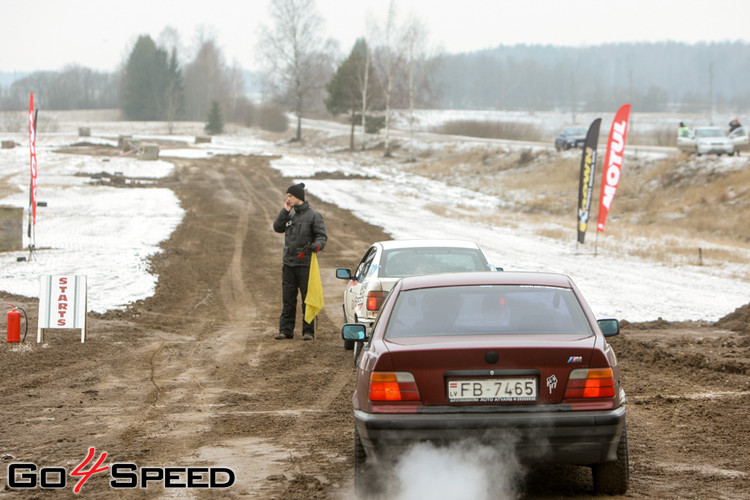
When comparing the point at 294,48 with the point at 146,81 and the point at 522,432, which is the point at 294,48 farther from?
the point at 522,432

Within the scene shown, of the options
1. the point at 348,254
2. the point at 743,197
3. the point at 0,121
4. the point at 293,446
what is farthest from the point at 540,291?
the point at 0,121

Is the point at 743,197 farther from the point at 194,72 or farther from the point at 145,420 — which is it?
the point at 194,72

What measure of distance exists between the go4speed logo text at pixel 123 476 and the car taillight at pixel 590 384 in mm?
2176

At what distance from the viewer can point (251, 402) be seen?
782cm

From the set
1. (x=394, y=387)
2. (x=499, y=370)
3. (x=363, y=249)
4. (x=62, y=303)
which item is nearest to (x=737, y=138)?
(x=363, y=249)

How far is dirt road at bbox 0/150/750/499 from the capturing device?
17.8ft

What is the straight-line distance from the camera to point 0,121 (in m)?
101

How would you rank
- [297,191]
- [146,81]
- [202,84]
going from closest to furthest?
[297,191], [146,81], [202,84]

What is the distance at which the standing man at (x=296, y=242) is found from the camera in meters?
11.1

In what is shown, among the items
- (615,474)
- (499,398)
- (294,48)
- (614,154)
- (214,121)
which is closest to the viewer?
(499,398)

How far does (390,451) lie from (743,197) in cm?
3155

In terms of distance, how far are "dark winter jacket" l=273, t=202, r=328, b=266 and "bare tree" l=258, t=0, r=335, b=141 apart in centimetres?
6922

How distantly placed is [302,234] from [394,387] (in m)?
6.54

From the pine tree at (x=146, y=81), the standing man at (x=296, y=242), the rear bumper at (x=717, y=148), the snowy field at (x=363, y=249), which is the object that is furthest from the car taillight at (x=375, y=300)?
the pine tree at (x=146, y=81)
